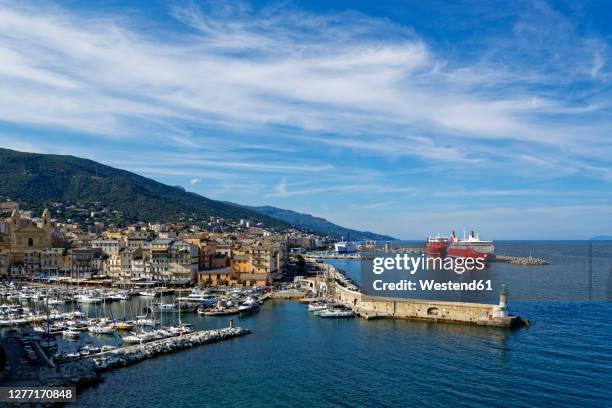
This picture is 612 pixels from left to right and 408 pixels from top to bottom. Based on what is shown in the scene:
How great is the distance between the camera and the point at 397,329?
101ft

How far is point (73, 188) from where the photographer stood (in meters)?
145

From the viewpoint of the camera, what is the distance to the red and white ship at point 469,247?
90594 millimetres

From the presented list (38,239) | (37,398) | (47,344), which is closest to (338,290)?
(47,344)

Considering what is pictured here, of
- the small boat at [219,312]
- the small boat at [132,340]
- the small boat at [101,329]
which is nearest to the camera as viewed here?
the small boat at [132,340]

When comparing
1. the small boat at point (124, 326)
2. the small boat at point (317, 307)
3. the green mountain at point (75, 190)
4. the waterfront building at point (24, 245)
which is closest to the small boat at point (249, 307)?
the small boat at point (317, 307)

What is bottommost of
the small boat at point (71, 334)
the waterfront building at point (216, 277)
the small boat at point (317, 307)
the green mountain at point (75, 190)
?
the small boat at point (71, 334)

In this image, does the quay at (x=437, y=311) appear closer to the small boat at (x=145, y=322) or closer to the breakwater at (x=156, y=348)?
the breakwater at (x=156, y=348)

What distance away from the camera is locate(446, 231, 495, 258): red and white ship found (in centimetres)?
9059

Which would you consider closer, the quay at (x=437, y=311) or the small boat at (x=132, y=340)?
the small boat at (x=132, y=340)

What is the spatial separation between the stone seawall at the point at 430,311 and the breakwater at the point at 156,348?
9706 mm

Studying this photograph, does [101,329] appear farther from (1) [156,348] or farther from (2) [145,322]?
(1) [156,348]

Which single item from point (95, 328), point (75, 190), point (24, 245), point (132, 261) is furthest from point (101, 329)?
point (75, 190)

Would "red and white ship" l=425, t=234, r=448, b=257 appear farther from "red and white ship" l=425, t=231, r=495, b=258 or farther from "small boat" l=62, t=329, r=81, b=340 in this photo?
"small boat" l=62, t=329, r=81, b=340

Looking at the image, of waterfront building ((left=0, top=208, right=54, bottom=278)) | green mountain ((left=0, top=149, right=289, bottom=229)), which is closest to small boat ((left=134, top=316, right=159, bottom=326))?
waterfront building ((left=0, top=208, right=54, bottom=278))
